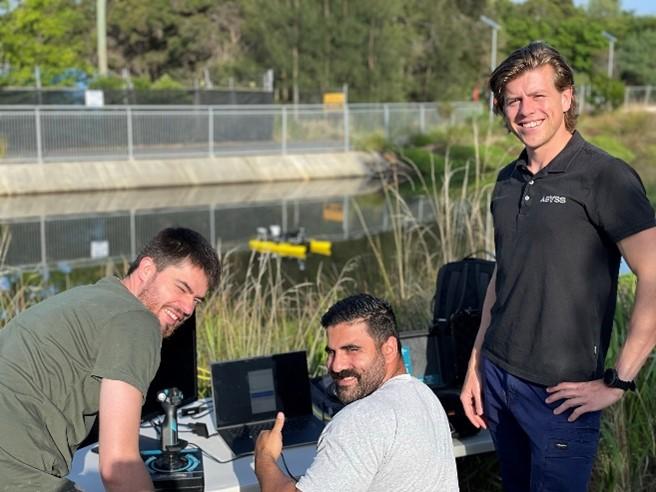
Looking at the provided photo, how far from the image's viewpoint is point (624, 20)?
2170 inches

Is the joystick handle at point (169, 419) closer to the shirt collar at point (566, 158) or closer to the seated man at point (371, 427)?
the seated man at point (371, 427)

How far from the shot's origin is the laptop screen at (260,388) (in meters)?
3.20

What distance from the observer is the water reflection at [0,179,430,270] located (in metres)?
12.3

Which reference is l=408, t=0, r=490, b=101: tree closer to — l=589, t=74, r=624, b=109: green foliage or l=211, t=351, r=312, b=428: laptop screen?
l=589, t=74, r=624, b=109: green foliage

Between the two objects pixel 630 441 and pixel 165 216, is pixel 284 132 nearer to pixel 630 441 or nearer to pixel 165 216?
pixel 165 216

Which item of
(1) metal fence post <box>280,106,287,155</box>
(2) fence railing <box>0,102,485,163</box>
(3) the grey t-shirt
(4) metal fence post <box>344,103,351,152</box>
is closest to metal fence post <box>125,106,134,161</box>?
(2) fence railing <box>0,102,485,163</box>

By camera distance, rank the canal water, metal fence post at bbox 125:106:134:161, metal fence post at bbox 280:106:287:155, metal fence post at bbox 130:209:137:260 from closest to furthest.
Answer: metal fence post at bbox 130:209:137:260
the canal water
metal fence post at bbox 125:106:134:161
metal fence post at bbox 280:106:287:155

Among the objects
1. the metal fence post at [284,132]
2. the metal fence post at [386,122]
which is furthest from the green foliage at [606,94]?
the metal fence post at [284,132]

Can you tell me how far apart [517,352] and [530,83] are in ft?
2.50

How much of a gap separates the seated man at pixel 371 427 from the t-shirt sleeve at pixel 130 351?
1.11 feet

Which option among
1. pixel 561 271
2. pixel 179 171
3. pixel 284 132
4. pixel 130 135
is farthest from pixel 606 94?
pixel 561 271

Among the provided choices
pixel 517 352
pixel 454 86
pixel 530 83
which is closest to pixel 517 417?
pixel 517 352

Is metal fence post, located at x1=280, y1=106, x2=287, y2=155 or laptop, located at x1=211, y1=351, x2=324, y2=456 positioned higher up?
metal fence post, located at x1=280, y1=106, x2=287, y2=155

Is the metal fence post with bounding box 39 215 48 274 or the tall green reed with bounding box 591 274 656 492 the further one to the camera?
the metal fence post with bounding box 39 215 48 274
